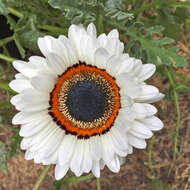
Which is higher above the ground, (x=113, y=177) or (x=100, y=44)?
(x=100, y=44)

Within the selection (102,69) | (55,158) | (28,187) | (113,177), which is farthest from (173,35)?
(28,187)

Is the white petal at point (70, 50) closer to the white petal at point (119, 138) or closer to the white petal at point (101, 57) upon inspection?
the white petal at point (101, 57)

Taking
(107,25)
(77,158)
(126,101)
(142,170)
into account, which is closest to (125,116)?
(126,101)

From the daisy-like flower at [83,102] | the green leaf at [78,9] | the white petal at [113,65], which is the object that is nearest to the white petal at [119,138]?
the daisy-like flower at [83,102]

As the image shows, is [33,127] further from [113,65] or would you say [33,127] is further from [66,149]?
[113,65]

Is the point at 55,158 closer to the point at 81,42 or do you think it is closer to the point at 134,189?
the point at 81,42

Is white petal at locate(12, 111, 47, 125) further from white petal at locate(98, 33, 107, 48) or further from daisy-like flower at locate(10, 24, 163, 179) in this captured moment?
white petal at locate(98, 33, 107, 48)
